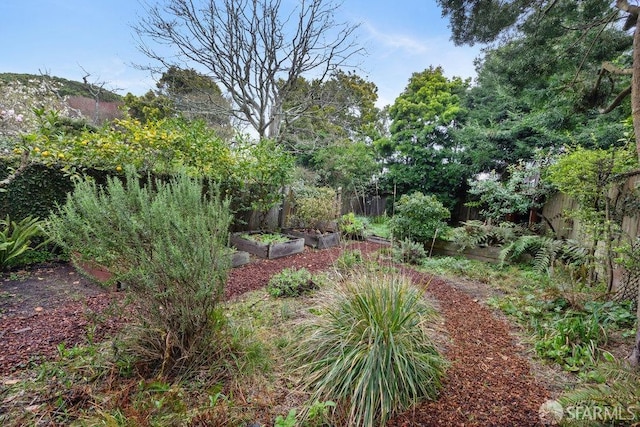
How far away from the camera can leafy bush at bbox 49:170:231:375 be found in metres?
1.57

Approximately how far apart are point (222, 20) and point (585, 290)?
9.99 metres

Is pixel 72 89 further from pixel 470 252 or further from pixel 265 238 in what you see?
pixel 470 252

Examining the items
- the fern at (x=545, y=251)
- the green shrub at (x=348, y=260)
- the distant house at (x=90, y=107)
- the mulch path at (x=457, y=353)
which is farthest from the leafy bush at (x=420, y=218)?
the distant house at (x=90, y=107)

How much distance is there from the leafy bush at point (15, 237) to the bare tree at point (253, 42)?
6.89 metres

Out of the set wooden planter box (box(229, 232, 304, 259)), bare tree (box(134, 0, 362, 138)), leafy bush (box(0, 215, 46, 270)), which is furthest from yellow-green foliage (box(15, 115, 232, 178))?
bare tree (box(134, 0, 362, 138))

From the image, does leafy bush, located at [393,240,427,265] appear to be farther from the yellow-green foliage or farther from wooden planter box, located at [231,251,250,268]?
the yellow-green foliage

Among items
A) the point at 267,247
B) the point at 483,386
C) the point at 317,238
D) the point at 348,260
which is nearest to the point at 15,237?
the point at 267,247

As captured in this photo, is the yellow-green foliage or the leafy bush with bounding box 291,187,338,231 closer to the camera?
the yellow-green foliage

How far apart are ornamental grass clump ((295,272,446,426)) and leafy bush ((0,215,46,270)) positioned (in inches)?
128

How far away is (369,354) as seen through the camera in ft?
5.34

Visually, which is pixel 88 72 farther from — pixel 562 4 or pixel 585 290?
pixel 585 290

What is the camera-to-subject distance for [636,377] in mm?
1504

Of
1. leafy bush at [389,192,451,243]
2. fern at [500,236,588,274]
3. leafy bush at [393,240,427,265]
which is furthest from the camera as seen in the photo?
leafy bush at [389,192,451,243]

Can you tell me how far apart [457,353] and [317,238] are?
417 cm
